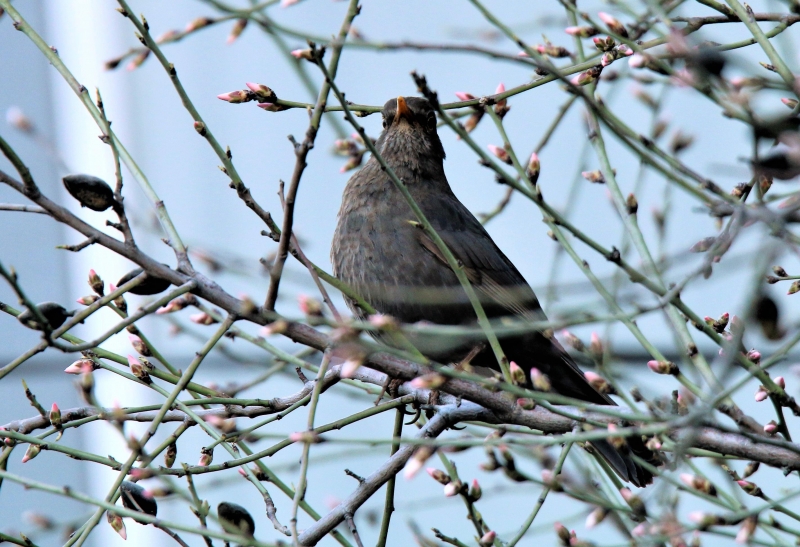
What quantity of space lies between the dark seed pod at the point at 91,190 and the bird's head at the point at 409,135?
2.55m

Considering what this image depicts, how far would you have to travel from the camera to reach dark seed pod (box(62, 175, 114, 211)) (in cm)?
219

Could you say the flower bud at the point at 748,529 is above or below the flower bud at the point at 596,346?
below

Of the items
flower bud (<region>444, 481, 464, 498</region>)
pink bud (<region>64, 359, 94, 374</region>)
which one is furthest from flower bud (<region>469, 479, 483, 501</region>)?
pink bud (<region>64, 359, 94, 374</region>)

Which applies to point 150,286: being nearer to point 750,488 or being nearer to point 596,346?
point 596,346

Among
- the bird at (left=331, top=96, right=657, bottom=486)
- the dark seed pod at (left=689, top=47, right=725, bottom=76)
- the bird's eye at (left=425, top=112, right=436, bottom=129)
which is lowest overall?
the dark seed pod at (left=689, top=47, right=725, bottom=76)

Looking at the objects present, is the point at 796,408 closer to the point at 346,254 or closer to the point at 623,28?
the point at 623,28

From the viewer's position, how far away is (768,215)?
60.2 inches

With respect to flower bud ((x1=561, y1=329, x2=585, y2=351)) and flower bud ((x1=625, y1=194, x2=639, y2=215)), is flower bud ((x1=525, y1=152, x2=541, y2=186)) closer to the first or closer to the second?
flower bud ((x1=625, y1=194, x2=639, y2=215))

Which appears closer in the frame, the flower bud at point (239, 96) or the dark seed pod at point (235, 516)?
the dark seed pod at point (235, 516)

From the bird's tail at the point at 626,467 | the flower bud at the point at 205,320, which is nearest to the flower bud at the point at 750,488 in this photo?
the bird's tail at the point at 626,467

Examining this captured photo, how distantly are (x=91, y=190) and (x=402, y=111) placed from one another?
264cm

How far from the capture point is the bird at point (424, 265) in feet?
13.0

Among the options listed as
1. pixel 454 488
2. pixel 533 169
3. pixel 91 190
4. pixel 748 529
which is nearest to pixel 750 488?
pixel 748 529

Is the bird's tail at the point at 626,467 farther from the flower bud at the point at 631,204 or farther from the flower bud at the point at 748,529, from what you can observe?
the flower bud at the point at 748,529
